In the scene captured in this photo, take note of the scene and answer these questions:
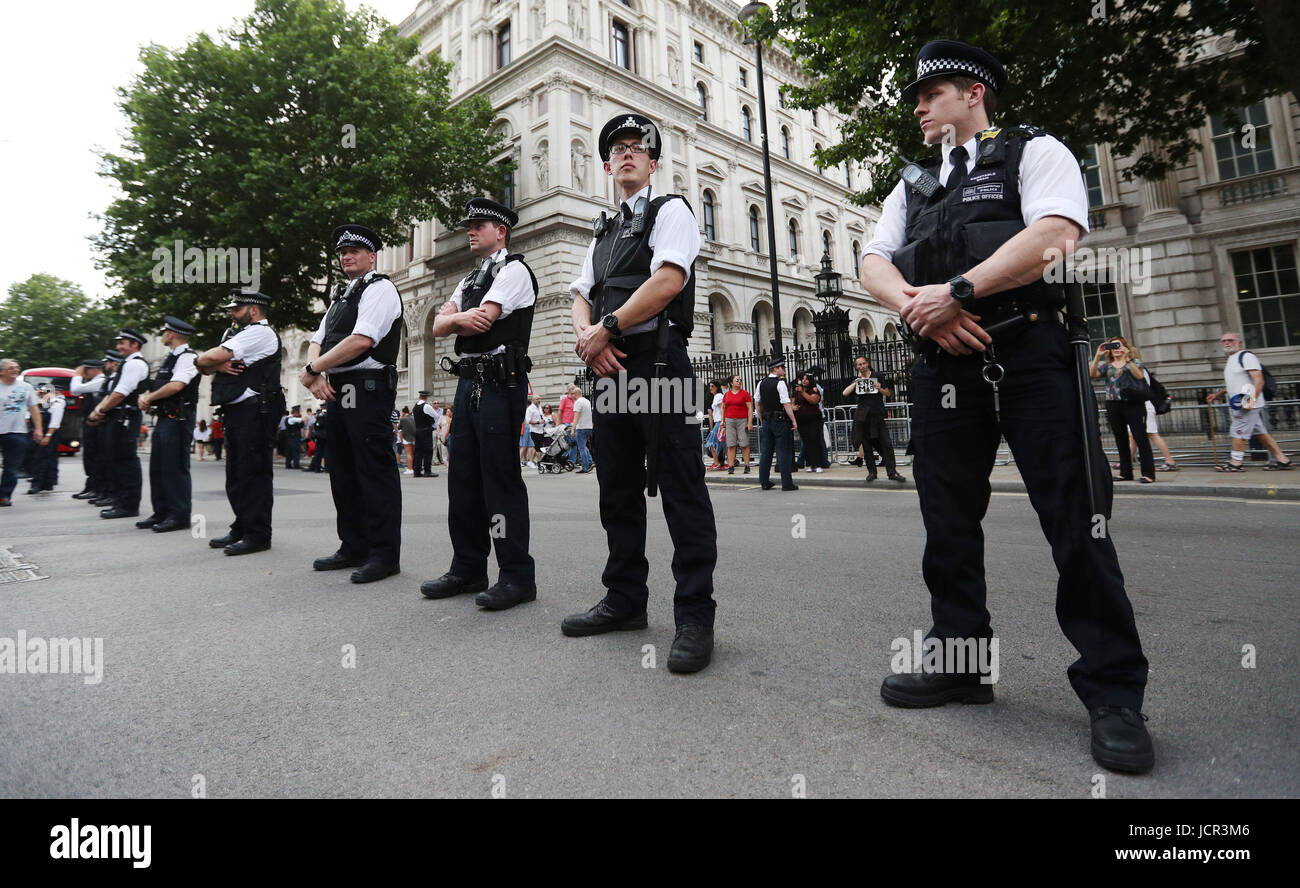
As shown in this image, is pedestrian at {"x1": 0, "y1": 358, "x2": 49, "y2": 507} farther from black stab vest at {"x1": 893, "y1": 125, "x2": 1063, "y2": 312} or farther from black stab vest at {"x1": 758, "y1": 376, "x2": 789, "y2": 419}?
black stab vest at {"x1": 893, "y1": 125, "x2": 1063, "y2": 312}

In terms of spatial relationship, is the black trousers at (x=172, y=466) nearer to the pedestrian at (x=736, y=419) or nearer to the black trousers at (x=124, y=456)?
the black trousers at (x=124, y=456)

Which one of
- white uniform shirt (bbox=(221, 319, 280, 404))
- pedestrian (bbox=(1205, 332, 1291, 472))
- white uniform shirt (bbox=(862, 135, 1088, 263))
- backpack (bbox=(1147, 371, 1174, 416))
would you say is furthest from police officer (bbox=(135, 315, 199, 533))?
pedestrian (bbox=(1205, 332, 1291, 472))

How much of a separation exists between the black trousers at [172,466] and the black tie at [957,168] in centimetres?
737

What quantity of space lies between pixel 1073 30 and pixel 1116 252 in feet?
37.9

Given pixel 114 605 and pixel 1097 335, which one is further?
pixel 1097 335

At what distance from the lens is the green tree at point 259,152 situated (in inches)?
829

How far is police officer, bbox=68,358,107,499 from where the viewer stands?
10.2 metres

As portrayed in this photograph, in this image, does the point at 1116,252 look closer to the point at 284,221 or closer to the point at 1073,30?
the point at 1073,30

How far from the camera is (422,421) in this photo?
1652cm

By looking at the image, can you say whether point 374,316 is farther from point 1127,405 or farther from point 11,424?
point 11,424

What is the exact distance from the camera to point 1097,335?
17.4 metres

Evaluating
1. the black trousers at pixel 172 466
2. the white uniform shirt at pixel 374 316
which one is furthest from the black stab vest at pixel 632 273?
the black trousers at pixel 172 466
